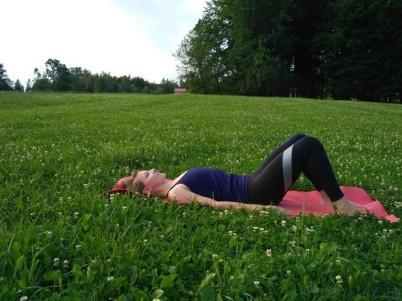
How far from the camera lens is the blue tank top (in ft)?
20.0

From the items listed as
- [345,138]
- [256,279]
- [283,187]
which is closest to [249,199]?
[283,187]

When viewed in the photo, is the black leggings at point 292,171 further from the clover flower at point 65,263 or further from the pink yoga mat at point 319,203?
the clover flower at point 65,263

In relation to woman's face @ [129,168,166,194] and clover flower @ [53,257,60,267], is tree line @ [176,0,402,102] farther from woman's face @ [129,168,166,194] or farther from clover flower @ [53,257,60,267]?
clover flower @ [53,257,60,267]

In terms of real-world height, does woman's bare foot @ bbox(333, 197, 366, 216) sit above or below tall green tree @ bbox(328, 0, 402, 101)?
below

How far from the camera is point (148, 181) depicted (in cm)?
609

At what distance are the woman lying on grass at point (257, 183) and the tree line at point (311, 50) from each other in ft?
181

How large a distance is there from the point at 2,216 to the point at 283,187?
3570 mm

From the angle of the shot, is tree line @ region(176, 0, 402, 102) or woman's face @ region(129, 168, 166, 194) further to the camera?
tree line @ region(176, 0, 402, 102)

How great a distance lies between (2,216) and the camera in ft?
15.1

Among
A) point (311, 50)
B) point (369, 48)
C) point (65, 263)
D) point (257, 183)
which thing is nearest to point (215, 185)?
point (257, 183)

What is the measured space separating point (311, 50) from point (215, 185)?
6369 cm

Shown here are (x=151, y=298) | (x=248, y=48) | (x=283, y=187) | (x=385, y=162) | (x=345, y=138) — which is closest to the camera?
(x=151, y=298)

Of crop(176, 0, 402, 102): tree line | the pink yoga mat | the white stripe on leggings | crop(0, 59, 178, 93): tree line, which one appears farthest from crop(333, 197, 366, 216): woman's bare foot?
crop(0, 59, 178, 93): tree line

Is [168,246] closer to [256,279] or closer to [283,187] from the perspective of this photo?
[256,279]
